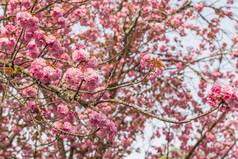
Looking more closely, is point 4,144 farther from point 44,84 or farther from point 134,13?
point 44,84

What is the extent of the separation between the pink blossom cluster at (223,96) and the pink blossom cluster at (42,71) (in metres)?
1.71

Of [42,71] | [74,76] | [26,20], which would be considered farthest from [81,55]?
[26,20]

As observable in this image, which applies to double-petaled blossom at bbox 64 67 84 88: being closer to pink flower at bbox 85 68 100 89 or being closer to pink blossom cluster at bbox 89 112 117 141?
pink flower at bbox 85 68 100 89

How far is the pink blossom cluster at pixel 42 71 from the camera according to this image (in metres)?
5.01

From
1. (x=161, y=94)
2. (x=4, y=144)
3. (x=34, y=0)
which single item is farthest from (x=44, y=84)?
(x=161, y=94)

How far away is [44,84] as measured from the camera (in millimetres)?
5172

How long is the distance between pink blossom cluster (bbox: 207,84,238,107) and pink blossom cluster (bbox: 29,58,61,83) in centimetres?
171

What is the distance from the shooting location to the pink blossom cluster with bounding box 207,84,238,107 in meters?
4.83

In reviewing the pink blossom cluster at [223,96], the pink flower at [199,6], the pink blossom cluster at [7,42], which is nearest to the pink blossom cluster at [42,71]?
the pink blossom cluster at [7,42]

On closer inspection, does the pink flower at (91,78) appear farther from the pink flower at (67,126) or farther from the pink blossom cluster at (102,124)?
the pink flower at (67,126)

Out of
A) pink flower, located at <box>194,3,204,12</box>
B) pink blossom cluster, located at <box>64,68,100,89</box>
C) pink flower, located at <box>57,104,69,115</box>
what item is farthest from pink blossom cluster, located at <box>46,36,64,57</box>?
pink flower, located at <box>194,3,204,12</box>

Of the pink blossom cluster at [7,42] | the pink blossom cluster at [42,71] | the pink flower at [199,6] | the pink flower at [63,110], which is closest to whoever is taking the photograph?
the pink blossom cluster at [42,71]

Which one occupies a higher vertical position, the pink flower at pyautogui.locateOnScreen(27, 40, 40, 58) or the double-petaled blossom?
the pink flower at pyautogui.locateOnScreen(27, 40, 40, 58)

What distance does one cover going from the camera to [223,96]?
4855 millimetres
